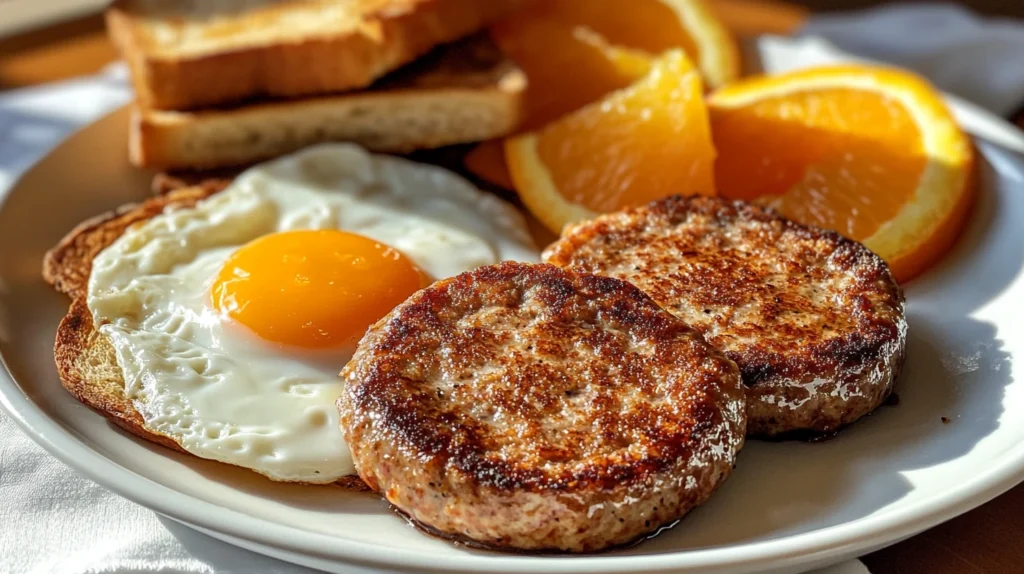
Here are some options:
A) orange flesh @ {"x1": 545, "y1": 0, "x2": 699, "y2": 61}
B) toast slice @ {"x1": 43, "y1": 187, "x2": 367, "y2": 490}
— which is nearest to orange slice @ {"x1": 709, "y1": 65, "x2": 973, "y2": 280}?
orange flesh @ {"x1": 545, "y1": 0, "x2": 699, "y2": 61}

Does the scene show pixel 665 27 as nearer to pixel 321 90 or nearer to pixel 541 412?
pixel 321 90

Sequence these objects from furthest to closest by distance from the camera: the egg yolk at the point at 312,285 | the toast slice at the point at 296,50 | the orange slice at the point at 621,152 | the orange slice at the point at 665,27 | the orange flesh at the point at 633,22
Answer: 1. the orange flesh at the point at 633,22
2. the orange slice at the point at 665,27
3. the toast slice at the point at 296,50
4. the orange slice at the point at 621,152
5. the egg yolk at the point at 312,285

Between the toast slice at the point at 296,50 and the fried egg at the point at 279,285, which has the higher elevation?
the toast slice at the point at 296,50

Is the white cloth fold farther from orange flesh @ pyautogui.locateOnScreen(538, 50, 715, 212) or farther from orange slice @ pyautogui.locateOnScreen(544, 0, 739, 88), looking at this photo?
orange flesh @ pyautogui.locateOnScreen(538, 50, 715, 212)

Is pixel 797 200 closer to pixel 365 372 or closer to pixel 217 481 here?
pixel 365 372

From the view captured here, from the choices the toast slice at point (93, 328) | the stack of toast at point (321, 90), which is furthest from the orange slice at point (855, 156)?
the toast slice at point (93, 328)

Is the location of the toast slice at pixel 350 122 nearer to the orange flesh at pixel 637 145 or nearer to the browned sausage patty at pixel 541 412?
the orange flesh at pixel 637 145
